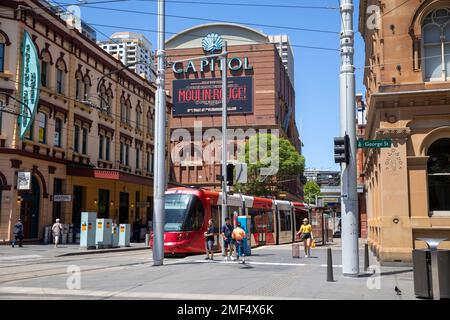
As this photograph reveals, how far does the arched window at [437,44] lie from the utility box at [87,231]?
1927cm

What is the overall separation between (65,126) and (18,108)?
570 cm

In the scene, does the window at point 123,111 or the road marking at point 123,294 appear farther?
the window at point 123,111

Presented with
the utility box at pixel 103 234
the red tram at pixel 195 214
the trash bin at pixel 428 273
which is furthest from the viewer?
the utility box at pixel 103 234

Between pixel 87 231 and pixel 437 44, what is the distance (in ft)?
65.7

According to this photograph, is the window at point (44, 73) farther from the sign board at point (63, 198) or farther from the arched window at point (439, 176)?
the arched window at point (439, 176)

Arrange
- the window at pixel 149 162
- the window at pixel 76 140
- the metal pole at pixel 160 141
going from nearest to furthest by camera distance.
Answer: the metal pole at pixel 160 141 → the window at pixel 76 140 → the window at pixel 149 162

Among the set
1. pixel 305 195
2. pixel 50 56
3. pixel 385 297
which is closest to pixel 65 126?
pixel 50 56

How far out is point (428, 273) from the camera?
10859mm

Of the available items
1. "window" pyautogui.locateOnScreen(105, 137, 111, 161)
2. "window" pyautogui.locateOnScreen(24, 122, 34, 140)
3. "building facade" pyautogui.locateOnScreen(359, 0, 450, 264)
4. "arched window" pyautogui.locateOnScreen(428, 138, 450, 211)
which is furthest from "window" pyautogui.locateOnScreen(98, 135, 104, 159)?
"arched window" pyautogui.locateOnScreen(428, 138, 450, 211)

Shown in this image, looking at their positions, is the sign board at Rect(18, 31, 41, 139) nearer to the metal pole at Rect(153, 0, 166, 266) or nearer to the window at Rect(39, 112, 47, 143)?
the window at Rect(39, 112, 47, 143)

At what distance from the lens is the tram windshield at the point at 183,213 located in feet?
78.5

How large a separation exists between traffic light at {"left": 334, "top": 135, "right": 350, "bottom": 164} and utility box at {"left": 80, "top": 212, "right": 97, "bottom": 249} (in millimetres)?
18098

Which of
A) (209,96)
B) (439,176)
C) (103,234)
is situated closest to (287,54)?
(209,96)

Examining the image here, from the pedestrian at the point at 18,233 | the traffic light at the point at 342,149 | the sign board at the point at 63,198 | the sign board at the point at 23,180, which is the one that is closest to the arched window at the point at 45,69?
the sign board at the point at 23,180
